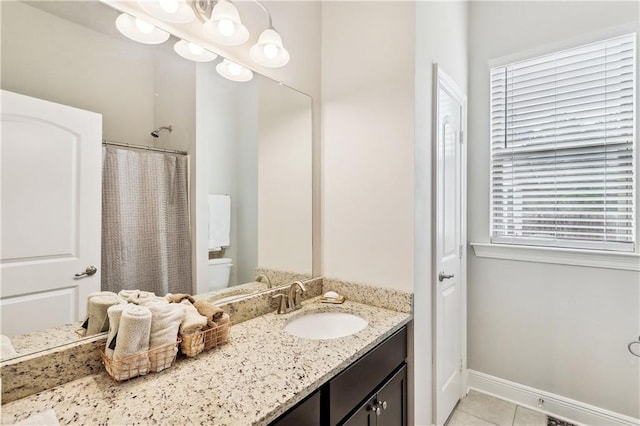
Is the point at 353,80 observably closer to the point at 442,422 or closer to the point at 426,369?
the point at 426,369

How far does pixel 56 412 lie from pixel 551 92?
2.83 meters

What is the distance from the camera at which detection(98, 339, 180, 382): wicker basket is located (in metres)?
0.88

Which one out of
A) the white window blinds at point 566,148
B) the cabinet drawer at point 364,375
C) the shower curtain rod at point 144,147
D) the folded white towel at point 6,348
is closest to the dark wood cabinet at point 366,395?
the cabinet drawer at point 364,375

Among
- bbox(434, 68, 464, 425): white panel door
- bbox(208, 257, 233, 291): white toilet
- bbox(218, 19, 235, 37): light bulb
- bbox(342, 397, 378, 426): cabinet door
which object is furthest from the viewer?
bbox(434, 68, 464, 425): white panel door

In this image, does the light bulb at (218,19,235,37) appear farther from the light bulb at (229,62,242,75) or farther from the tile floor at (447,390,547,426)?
the tile floor at (447,390,547,426)

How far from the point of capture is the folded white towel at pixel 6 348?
0.81 meters

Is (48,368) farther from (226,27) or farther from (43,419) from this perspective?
(226,27)

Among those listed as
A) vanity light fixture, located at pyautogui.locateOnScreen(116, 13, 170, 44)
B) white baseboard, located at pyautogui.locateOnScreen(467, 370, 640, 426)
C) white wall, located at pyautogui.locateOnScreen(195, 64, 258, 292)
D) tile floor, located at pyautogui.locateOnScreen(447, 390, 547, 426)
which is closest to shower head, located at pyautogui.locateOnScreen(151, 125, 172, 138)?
white wall, located at pyautogui.locateOnScreen(195, 64, 258, 292)

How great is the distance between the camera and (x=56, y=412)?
0.76 m

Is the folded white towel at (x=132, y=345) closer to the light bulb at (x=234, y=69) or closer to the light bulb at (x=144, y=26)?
the light bulb at (x=144, y=26)

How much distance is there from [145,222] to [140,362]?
0.48m

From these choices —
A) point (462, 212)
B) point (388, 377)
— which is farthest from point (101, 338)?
point (462, 212)

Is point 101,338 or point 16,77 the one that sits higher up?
point 16,77

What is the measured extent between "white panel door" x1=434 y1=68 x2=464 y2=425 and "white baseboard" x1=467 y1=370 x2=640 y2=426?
0.79 ft
